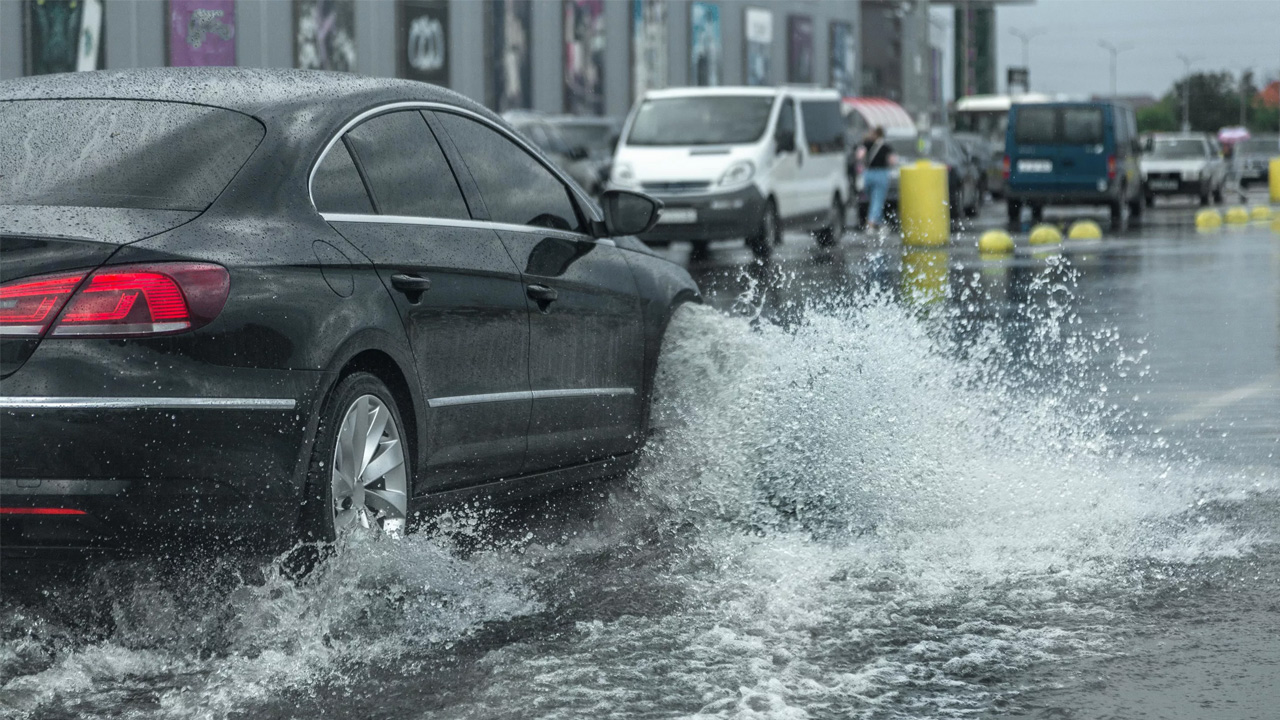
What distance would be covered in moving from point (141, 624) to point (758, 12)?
5694 cm

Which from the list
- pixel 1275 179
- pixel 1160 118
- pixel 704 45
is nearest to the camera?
pixel 1275 179

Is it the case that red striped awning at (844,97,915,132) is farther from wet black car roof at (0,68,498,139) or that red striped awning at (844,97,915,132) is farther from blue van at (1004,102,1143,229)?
wet black car roof at (0,68,498,139)

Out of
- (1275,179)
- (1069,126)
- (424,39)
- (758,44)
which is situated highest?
(758,44)

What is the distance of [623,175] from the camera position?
2322 centimetres

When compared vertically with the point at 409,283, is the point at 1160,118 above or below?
above

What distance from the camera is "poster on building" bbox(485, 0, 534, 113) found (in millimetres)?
44938

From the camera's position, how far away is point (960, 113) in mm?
74688

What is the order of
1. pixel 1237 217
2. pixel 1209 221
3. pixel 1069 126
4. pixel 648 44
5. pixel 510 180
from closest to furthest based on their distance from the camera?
1. pixel 510 180
2. pixel 1209 221
3. pixel 1069 126
4. pixel 1237 217
5. pixel 648 44

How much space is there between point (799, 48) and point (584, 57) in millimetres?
16239

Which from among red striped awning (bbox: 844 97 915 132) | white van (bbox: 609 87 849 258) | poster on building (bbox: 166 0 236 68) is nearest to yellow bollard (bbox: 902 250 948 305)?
white van (bbox: 609 87 849 258)

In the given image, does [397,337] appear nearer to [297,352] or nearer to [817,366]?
[297,352]

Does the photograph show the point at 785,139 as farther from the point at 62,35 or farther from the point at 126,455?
the point at 126,455

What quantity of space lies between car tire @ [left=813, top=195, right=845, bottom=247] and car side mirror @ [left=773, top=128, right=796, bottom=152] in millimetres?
2711

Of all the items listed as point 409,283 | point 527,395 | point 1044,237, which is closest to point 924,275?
point 1044,237
